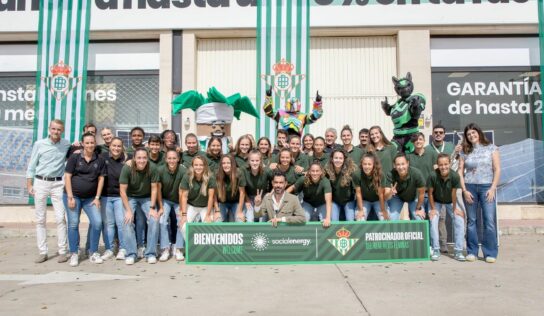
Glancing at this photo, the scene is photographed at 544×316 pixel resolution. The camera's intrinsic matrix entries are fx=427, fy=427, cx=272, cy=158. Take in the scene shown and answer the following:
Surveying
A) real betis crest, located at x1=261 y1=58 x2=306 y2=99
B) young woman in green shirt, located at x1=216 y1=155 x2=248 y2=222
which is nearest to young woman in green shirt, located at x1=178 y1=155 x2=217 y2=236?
young woman in green shirt, located at x1=216 y1=155 x2=248 y2=222

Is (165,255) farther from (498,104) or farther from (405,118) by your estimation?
(498,104)

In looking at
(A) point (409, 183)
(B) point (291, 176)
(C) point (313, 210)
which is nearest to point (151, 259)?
(B) point (291, 176)

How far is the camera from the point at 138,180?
5.72m

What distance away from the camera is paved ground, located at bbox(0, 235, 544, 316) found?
3.67m

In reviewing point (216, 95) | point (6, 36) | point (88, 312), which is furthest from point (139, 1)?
point (88, 312)

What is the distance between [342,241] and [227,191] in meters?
1.71

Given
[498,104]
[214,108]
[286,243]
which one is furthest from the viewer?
[498,104]

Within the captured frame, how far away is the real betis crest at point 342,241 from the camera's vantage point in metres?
5.52

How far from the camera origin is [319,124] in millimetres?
10531

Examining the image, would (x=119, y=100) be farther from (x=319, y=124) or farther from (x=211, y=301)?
(x=211, y=301)

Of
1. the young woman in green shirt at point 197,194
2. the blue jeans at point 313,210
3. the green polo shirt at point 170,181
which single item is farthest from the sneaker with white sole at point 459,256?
the green polo shirt at point 170,181

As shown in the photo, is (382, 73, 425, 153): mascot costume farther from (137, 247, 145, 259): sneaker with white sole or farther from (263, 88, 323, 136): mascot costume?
(137, 247, 145, 259): sneaker with white sole

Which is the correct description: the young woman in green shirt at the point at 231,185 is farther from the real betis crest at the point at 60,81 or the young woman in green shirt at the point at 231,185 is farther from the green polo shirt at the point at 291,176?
the real betis crest at the point at 60,81

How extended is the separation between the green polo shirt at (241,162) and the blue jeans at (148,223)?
4.41ft
